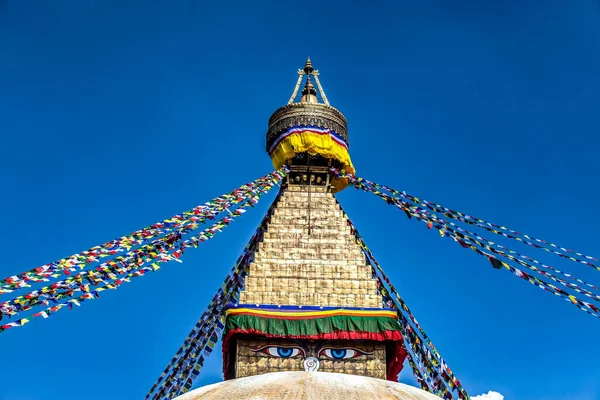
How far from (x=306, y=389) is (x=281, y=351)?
729cm

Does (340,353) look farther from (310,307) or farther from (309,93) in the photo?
(309,93)

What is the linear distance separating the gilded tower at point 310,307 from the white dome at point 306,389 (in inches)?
258

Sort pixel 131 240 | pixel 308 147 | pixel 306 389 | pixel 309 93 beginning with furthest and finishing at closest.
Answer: pixel 309 93, pixel 308 147, pixel 131 240, pixel 306 389

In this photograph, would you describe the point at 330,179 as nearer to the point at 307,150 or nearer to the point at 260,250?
the point at 307,150

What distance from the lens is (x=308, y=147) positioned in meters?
16.2

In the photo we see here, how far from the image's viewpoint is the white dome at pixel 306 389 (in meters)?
4.89

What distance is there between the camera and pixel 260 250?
13.6 meters

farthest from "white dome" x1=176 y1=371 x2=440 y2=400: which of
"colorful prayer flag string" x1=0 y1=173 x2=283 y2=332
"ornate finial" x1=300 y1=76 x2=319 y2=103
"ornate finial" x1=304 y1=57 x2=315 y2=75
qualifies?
"ornate finial" x1=304 y1=57 x2=315 y2=75

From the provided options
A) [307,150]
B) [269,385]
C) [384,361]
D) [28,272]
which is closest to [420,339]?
[384,361]

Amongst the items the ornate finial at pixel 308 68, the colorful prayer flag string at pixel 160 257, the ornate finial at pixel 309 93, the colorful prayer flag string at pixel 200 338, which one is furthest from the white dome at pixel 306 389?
the ornate finial at pixel 308 68

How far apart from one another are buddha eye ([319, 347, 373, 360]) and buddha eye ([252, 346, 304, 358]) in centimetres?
45

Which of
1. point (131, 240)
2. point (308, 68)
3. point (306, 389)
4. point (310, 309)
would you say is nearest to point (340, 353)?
point (310, 309)

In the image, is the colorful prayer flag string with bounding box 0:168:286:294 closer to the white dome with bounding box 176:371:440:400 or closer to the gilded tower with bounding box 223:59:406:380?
the gilded tower with bounding box 223:59:406:380

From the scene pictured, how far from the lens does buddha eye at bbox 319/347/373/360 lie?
477 inches
